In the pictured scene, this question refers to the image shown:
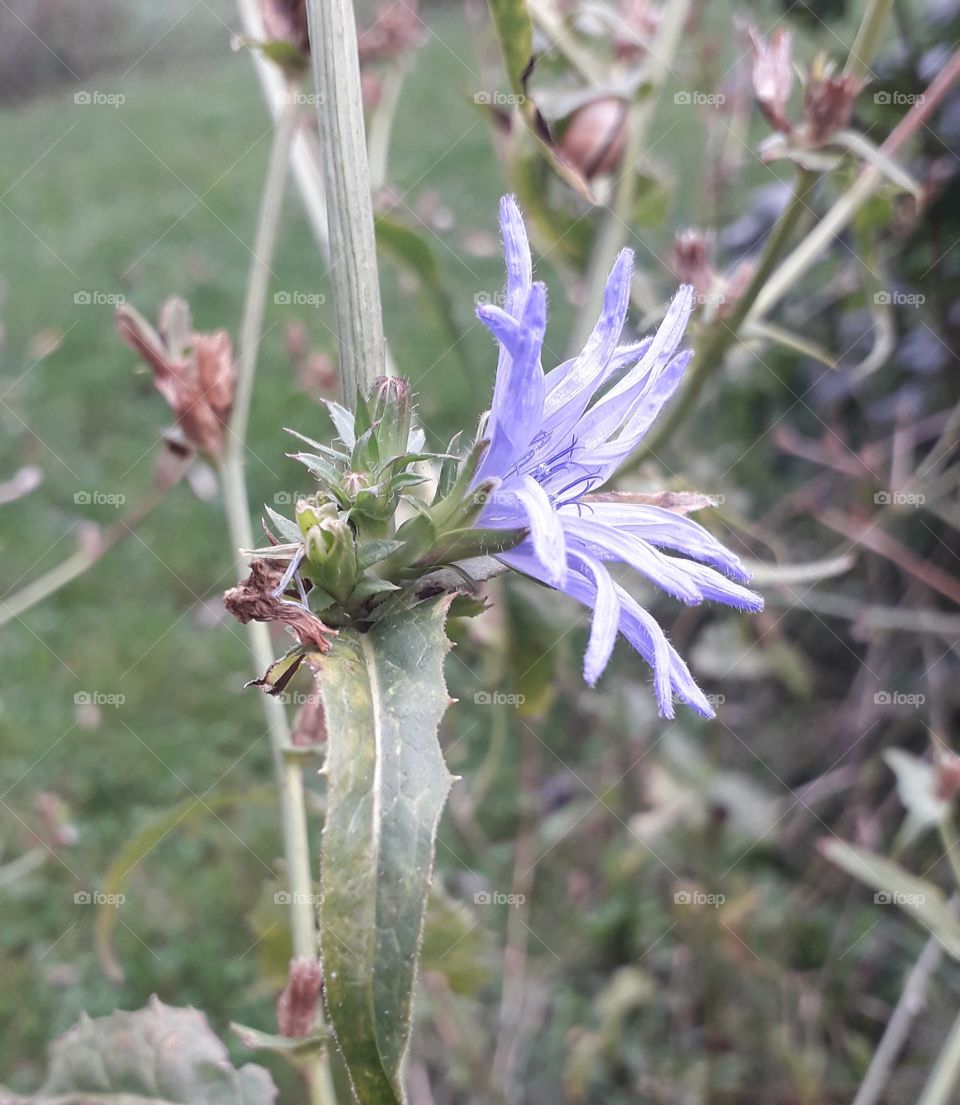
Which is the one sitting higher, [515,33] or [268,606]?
[515,33]

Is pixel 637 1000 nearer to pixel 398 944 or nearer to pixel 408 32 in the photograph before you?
pixel 398 944

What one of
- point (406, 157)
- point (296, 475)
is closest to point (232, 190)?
point (406, 157)

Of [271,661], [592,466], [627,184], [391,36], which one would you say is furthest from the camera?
[391,36]

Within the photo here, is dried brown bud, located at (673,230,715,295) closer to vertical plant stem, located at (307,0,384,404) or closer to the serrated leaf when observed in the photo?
vertical plant stem, located at (307,0,384,404)

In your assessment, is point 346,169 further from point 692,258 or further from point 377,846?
point 692,258

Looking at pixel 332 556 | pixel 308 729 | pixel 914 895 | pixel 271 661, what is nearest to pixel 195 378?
pixel 271 661

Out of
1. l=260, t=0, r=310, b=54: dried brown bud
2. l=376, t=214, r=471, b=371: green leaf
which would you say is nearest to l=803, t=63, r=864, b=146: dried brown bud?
l=376, t=214, r=471, b=371: green leaf
